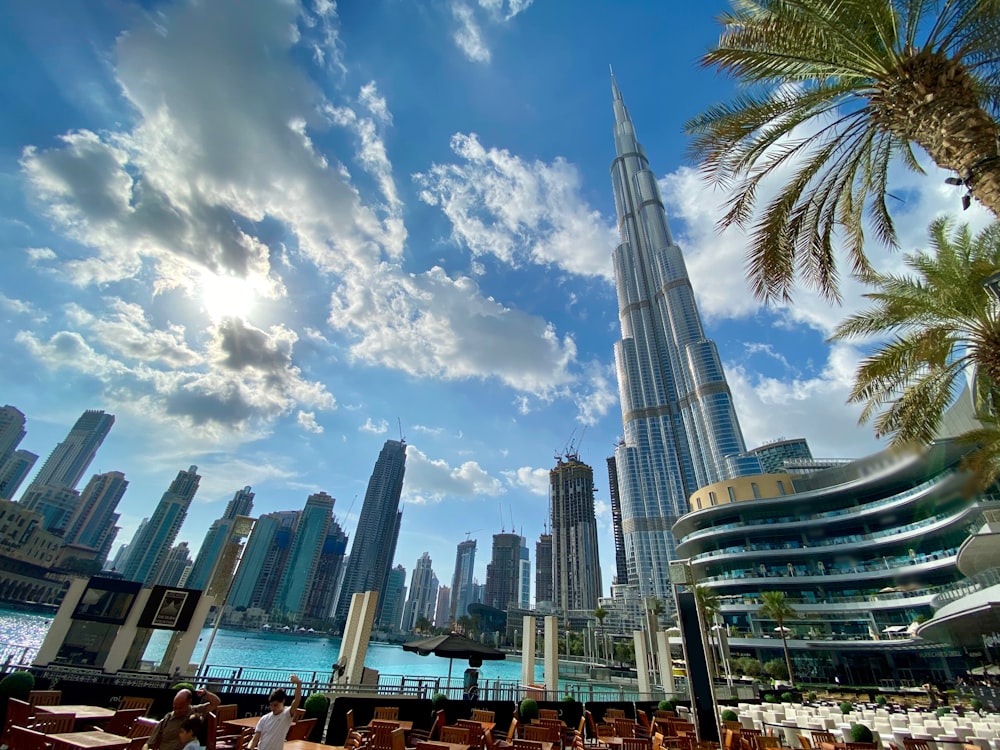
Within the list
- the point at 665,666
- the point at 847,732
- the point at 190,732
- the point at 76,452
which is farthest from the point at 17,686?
the point at 76,452

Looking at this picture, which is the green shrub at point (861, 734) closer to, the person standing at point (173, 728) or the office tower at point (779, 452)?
the person standing at point (173, 728)

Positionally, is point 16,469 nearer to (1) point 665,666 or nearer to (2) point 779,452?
(1) point 665,666

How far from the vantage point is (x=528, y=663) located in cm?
1825

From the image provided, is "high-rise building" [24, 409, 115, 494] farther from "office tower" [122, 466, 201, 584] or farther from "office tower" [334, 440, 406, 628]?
"office tower" [334, 440, 406, 628]

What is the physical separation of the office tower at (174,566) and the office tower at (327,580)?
3897 cm

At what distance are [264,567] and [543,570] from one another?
10692cm

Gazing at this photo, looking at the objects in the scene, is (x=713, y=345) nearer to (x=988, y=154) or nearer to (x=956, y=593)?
(x=956, y=593)

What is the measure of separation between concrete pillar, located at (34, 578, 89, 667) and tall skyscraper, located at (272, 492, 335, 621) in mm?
150031

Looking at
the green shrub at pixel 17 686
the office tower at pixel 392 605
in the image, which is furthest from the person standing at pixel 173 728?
the office tower at pixel 392 605

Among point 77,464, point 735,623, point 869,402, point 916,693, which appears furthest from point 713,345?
point 77,464

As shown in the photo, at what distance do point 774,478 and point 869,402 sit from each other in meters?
55.2

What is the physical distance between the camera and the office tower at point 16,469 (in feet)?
426

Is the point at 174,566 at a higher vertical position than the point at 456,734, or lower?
higher

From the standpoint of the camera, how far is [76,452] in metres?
168
